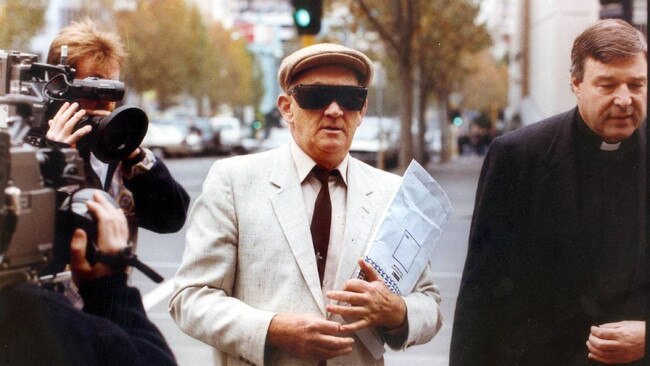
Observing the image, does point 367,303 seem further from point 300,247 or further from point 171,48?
point 171,48

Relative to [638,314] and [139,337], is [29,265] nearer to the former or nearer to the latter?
[139,337]

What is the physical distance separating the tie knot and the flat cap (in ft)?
0.77

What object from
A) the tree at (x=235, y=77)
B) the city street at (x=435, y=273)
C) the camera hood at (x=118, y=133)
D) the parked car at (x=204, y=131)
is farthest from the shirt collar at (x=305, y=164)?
the tree at (x=235, y=77)

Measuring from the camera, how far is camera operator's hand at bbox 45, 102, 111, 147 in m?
2.53

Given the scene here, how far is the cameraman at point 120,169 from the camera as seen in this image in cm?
286

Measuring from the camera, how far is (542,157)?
9.78 feet

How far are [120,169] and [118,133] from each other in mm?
305

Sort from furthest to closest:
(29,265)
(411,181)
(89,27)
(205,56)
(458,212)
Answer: (205,56) → (458,212) → (89,27) → (411,181) → (29,265)

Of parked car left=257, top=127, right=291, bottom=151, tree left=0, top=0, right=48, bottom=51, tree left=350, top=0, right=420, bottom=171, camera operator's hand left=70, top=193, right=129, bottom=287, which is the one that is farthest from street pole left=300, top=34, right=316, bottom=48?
parked car left=257, top=127, right=291, bottom=151

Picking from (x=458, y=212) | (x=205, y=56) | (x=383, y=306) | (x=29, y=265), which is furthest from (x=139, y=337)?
(x=205, y=56)

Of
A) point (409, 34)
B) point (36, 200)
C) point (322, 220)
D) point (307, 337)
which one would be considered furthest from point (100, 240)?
point (409, 34)

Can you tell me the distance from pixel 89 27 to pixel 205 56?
15283 millimetres

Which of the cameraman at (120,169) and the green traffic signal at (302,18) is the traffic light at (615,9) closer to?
the cameraman at (120,169)

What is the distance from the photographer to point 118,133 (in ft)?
8.66
